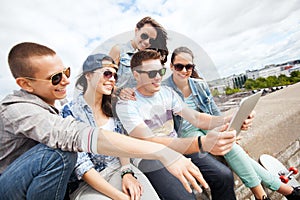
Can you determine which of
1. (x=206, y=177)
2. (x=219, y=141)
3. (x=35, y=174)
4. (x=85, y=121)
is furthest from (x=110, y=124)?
(x=206, y=177)

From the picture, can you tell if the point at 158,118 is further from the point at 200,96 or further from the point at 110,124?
the point at 110,124

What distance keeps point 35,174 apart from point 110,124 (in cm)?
38

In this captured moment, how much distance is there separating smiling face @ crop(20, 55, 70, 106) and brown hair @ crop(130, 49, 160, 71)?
1.12 ft

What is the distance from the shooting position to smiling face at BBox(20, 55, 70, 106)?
0.84m

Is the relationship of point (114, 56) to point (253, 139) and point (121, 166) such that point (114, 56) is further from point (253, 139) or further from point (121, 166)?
point (253, 139)

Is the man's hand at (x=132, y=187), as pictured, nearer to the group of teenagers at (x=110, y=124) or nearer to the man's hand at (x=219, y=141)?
the group of teenagers at (x=110, y=124)

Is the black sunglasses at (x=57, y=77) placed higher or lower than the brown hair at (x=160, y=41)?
lower

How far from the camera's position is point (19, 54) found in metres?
0.88

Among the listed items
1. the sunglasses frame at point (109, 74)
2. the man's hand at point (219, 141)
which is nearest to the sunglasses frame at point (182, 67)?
the sunglasses frame at point (109, 74)

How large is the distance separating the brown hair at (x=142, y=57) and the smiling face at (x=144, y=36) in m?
0.03

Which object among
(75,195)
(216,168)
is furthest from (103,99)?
(216,168)

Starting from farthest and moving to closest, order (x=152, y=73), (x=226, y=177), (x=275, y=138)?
(x=275, y=138) < (x=226, y=177) < (x=152, y=73)

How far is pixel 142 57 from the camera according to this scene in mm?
675

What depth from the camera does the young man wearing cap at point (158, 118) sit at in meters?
0.68
